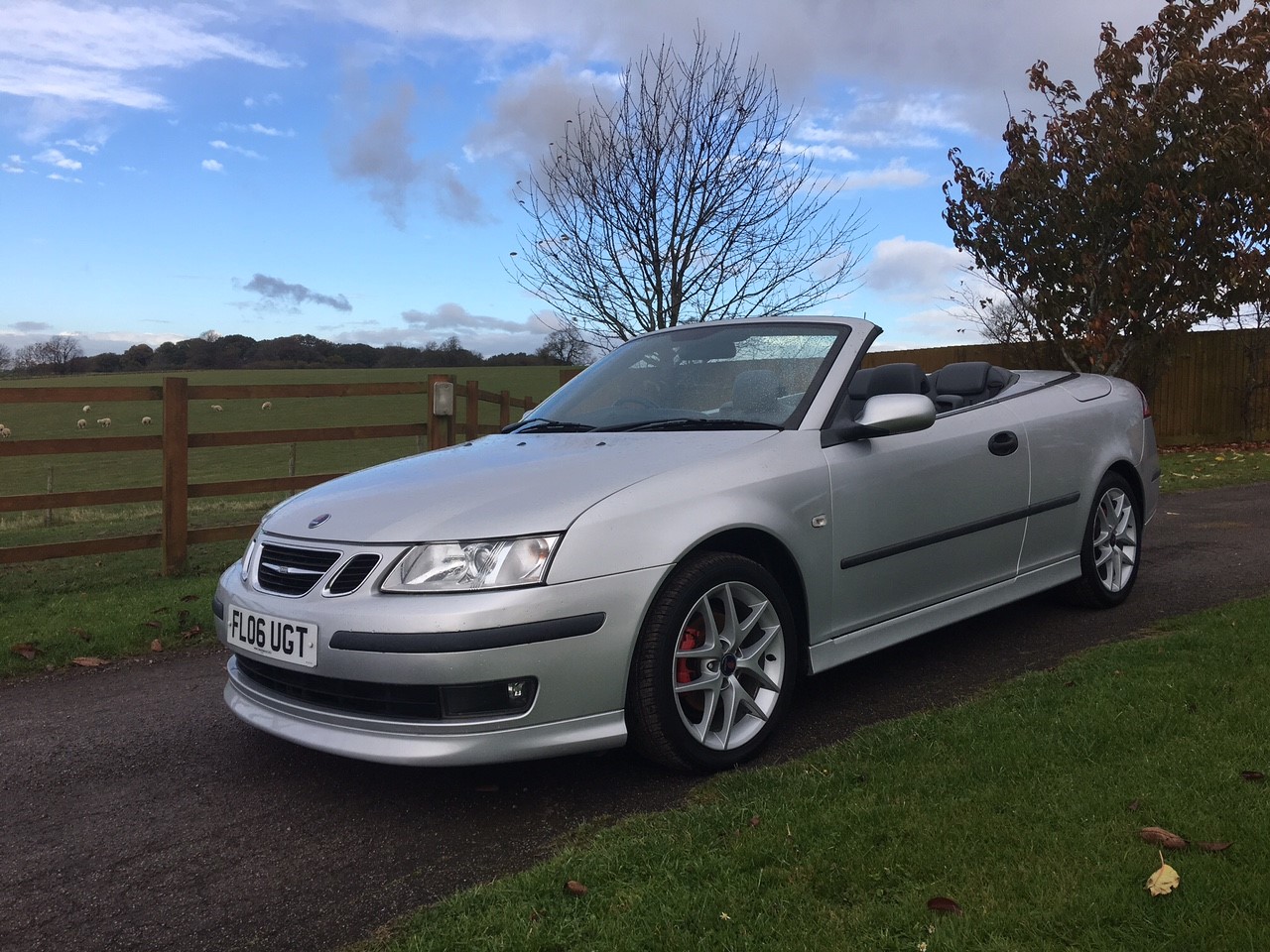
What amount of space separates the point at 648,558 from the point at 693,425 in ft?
3.12

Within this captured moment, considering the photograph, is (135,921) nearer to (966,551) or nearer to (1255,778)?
(1255,778)

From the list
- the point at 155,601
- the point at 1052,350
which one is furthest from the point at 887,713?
the point at 1052,350

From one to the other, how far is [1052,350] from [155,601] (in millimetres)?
17151

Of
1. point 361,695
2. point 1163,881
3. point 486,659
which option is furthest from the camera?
point 361,695

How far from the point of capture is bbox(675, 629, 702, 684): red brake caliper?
3.32m

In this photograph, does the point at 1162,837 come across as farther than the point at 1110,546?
No

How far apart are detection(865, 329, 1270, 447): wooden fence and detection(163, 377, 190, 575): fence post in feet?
54.9

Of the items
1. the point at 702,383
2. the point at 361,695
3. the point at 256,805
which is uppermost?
the point at 702,383

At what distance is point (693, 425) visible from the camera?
395 centimetres

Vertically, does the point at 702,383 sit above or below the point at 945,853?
above

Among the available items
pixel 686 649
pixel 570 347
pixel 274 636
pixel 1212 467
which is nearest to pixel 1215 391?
pixel 1212 467

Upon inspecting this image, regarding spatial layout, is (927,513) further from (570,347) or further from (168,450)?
(570,347)

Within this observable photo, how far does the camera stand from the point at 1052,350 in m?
Answer: 19.2

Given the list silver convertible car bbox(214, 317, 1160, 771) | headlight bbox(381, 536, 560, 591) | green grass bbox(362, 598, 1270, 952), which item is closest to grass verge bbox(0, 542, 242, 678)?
silver convertible car bbox(214, 317, 1160, 771)
